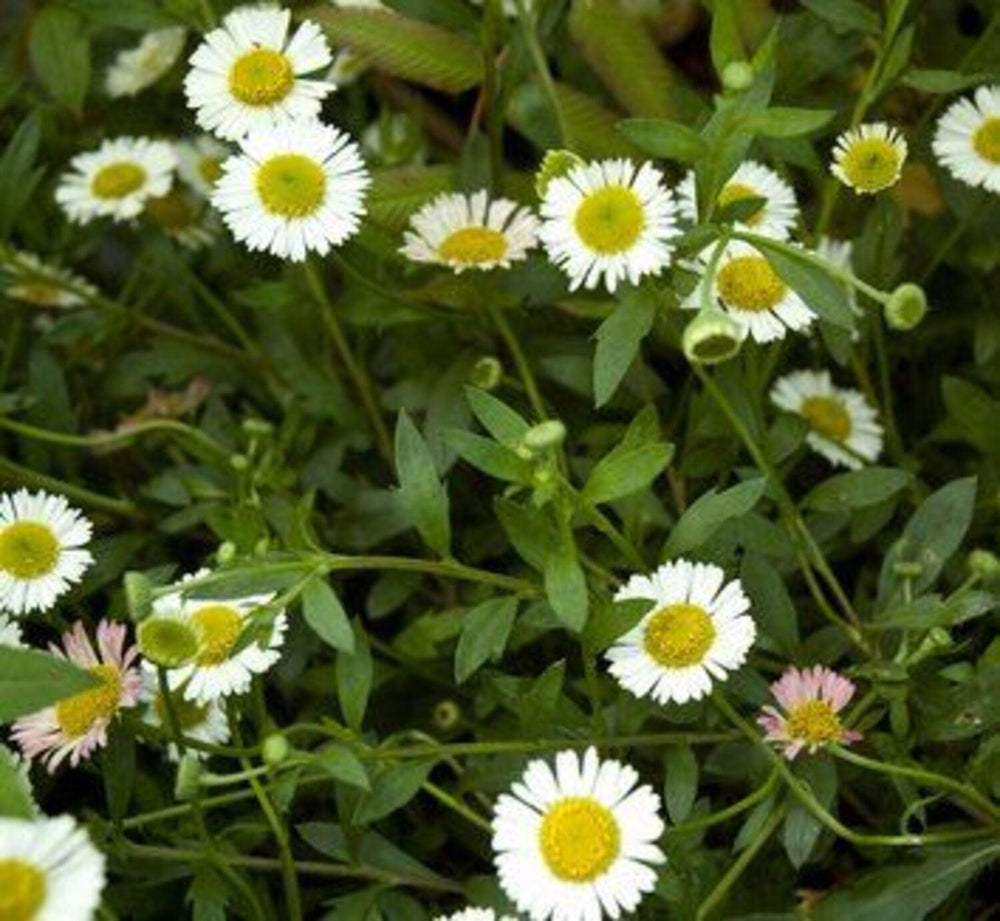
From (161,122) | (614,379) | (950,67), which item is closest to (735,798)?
(614,379)

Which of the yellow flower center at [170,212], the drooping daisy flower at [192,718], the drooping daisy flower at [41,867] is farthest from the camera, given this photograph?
the yellow flower center at [170,212]

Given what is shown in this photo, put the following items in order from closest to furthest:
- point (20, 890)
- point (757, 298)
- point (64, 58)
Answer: point (20, 890) < point (757, 298) < point (64, 58)

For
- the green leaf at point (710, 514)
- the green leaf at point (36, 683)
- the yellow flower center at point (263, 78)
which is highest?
the yellow flower center at point (263, 78)

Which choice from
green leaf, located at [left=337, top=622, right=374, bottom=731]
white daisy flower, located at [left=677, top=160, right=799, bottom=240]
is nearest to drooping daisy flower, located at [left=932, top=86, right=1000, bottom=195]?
white daisy flower, located at [left=677, top=160, right=799, bottom=240]

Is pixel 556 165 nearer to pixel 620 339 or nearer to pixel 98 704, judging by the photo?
pixel 620 339

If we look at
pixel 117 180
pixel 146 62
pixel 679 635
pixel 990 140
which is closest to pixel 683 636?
pixel 679 635

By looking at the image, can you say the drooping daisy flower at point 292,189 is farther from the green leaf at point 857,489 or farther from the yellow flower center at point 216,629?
the green leaf at point 857,489

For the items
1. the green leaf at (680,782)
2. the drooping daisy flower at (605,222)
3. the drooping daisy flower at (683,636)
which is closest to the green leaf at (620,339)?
the drooping daisy flower at (605,222)
